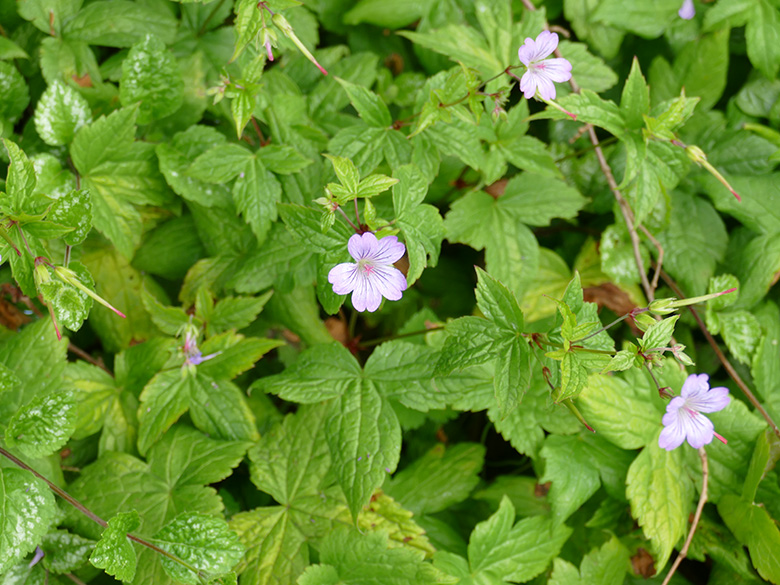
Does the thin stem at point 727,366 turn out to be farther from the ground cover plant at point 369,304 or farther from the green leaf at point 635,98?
the green leaf at point 635,98

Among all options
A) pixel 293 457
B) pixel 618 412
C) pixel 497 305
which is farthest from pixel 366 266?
pixel 618 412

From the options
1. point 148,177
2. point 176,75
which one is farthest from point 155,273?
point 176,75

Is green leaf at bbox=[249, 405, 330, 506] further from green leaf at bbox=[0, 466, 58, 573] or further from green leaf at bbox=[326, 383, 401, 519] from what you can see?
green leaf at bbox=[0, 466, 58, 573]

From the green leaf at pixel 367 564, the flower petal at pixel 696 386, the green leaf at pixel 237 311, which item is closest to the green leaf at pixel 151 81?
the green leaf at pixel 237 311

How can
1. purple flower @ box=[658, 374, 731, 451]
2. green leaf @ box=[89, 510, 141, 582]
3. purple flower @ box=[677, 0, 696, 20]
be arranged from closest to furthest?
1. green leaf @ box=[89, 510, 141, 582]
2. purple flower @ box=[658, 374, 731, 451]
3. purple flower @ box=[677, 0, 696, 20]

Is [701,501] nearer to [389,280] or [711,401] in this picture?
[711,401]

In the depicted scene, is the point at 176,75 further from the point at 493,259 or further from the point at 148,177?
the point at 493,259

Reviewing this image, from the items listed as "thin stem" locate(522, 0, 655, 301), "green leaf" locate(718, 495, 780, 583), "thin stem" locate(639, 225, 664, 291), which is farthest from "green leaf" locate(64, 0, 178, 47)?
"green leaf" locate(718, 495, 780, 583)

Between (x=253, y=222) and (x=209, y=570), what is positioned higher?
(x=253, y=222)
